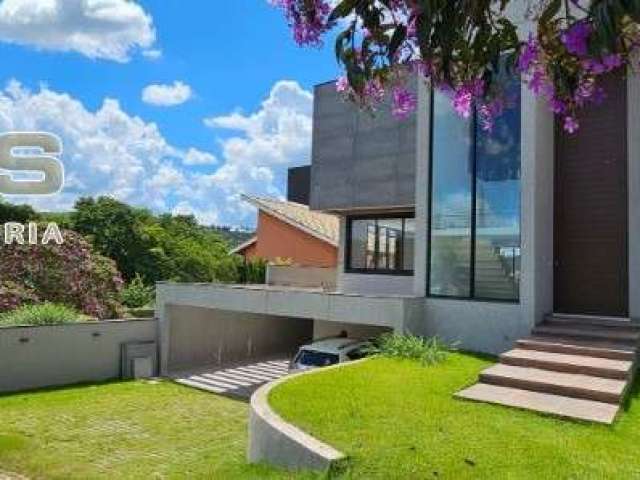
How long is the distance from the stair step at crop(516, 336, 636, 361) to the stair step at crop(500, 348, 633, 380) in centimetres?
10

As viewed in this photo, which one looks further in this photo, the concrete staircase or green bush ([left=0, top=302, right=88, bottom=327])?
green bush ([left=0, top=302, right=88, bottom=327])

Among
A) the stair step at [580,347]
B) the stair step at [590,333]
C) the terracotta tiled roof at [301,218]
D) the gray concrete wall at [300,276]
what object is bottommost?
the stair step at [580,347]

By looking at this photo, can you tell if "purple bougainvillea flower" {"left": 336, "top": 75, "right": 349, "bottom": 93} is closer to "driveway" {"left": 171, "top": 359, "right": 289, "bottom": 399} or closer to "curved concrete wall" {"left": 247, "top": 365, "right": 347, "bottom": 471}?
"curved concrete wall" {"left": 247, "top": 365, "right": 347, "bottom": 471}

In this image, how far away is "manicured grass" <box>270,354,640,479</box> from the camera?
6441 millimetres

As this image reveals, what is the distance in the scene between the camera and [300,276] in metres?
22.2

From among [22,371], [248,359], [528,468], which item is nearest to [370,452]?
[528,468]

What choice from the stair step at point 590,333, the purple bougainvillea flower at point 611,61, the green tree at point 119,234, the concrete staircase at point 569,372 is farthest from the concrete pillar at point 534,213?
the green tree at point 119,234

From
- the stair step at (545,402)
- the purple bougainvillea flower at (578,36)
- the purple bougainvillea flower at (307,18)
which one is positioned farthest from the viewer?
the stair step at (545,402)

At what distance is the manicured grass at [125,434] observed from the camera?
9766 millimetres

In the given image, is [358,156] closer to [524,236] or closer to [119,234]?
[524,236]

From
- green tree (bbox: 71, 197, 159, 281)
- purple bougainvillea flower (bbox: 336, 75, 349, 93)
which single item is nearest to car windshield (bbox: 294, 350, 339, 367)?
purple bougainvillea flower (bbox: 336, 75, 349, 93)

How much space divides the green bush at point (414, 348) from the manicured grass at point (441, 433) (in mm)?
1281

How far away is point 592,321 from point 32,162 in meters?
16.8

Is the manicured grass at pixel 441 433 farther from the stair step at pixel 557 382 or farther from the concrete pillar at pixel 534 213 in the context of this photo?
the concrete pillar at pixel 534 213
